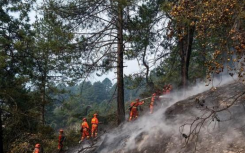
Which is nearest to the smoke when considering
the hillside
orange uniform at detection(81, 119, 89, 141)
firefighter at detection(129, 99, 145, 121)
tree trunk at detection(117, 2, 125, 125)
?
the hillside

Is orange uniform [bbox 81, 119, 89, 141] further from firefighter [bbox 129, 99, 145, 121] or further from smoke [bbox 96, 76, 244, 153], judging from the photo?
firefighter [bbox 129, 99, 145, 121]

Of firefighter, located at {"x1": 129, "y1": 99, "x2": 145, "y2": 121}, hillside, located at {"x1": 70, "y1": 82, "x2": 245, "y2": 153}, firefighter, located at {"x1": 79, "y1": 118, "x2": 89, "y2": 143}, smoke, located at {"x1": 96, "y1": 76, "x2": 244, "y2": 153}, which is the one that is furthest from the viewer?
firefighter, located at {"x1": 129, "y1": 99, "x2": 145, "y2": 121}

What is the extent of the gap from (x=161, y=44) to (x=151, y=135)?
943cm

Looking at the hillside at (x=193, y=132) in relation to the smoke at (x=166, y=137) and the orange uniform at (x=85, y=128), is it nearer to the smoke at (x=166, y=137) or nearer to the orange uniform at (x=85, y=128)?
the smoke at (x=166, y=137)

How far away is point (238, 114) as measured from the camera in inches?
A: 341

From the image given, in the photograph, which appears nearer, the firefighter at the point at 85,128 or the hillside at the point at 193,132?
the hillside at the point at 193,132

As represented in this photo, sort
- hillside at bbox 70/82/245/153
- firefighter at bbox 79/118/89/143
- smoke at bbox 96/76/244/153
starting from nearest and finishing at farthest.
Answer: hillside at bbox 70/82/245/153, smoke at bbox 96/76/244/153, firefighter at bbox 79/118/89/143

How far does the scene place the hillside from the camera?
746cm

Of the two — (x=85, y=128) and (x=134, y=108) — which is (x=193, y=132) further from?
(x=85, y=128)

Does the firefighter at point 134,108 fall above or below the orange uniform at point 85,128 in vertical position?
above

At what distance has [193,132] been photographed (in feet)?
28.2

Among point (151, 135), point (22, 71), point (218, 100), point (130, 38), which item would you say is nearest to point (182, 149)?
point (151, 135)

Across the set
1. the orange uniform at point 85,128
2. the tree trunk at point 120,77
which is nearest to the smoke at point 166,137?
the orange uniform at point 85,128

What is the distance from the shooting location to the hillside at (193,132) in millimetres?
7465
